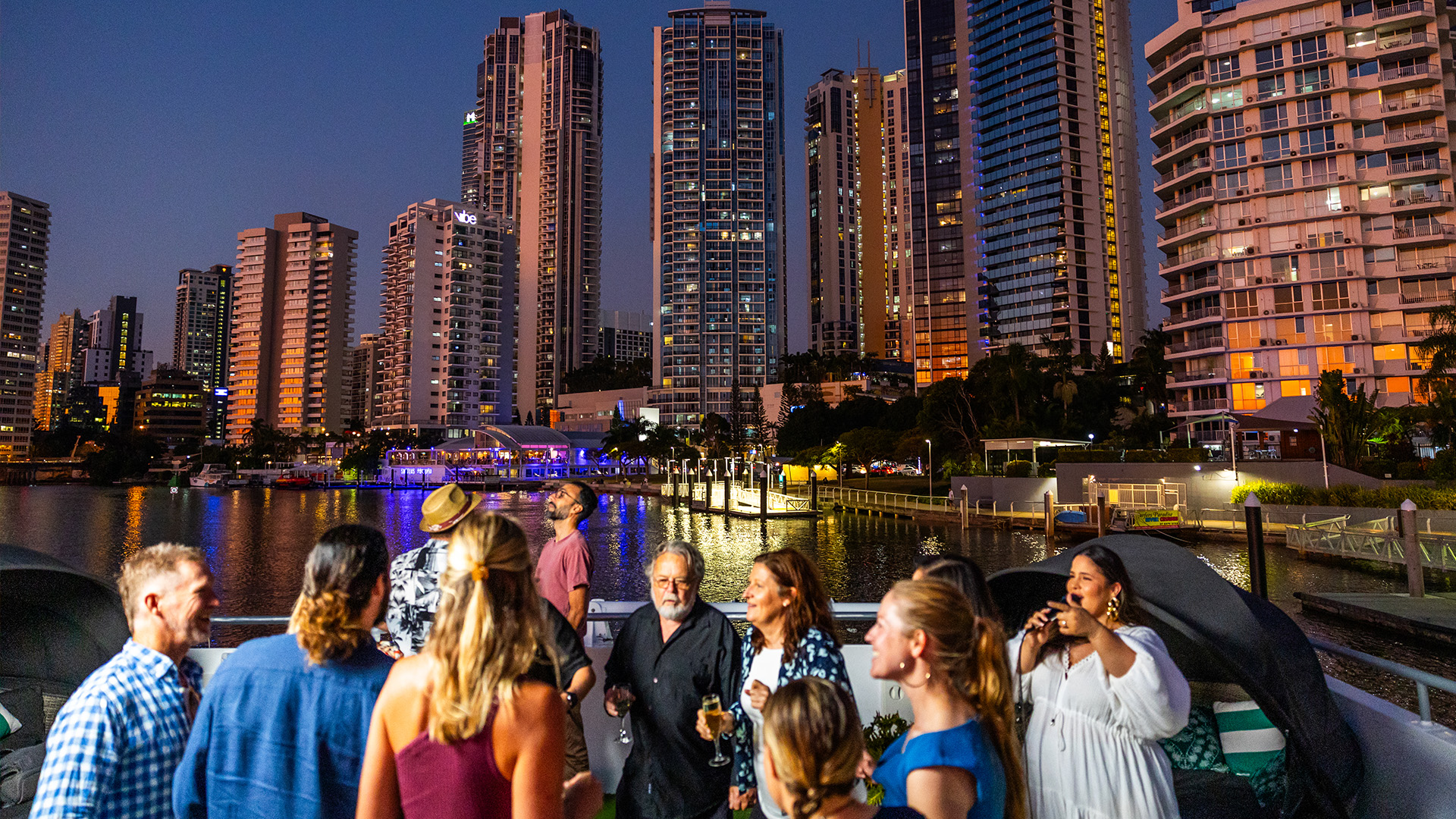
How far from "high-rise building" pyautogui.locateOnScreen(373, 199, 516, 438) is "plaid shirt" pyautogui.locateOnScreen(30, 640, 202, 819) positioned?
142826 mm

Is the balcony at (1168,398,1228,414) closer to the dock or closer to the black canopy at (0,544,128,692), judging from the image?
the dock

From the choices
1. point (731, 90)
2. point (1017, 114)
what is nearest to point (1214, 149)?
point (1017, 114)

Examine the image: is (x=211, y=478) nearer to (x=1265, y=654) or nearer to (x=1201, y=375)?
(x=1201, y=375)

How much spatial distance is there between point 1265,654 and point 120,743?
190 inches

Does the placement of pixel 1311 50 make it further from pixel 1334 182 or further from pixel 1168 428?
pixel 1168 428

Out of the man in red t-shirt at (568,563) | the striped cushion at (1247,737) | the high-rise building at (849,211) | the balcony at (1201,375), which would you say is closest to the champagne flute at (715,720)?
the man in red t-shirt at (568,563)

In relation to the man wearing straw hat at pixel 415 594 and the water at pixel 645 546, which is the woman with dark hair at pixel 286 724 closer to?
the man wearing straw hat at pixel 415 594

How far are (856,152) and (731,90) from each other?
47.6 meters

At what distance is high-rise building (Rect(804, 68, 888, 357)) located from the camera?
6939 inches

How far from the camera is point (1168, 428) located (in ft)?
186

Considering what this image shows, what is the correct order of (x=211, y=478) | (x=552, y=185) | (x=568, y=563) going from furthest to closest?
(x=552, y=185) < (x=211, y=478) < (x=568, y=563)

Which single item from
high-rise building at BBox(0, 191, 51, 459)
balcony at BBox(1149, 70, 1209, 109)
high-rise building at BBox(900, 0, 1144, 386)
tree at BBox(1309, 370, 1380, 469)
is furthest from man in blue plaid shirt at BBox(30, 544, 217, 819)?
A: high-rise building at BBox(0, 191, 51, 459)

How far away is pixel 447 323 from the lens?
141m

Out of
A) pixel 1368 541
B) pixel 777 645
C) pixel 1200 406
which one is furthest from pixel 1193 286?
pixel 777 645
